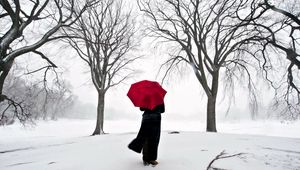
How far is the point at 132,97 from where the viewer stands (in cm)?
345

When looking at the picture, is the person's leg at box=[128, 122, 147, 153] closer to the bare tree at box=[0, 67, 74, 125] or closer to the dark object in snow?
the dark object in snow

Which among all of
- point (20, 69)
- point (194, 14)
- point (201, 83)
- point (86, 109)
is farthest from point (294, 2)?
point (86, 109)

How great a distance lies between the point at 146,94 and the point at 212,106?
8.46 m

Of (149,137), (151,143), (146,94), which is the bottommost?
(151,143)

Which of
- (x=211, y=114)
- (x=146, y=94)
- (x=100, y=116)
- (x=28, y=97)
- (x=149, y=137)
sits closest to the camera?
(x=146, y=94)

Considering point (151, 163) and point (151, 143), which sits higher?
point (151, 143)

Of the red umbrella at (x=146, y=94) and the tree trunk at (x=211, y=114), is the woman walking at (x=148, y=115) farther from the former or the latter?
the tree trunk at (x=211, y=114)

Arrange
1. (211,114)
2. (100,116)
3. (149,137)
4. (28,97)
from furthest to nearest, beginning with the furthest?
(28,97)
(100,116)
(211,114)
(149,137)

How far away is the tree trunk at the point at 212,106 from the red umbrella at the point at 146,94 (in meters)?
8.16

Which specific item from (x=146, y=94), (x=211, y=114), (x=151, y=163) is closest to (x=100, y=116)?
(x=211, y=114)

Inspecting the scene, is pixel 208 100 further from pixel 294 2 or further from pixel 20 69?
pixel 20 69

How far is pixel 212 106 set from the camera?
10859 mm

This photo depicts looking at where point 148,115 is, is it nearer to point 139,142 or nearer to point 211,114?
point 139,142

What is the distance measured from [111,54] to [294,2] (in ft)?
38.1
